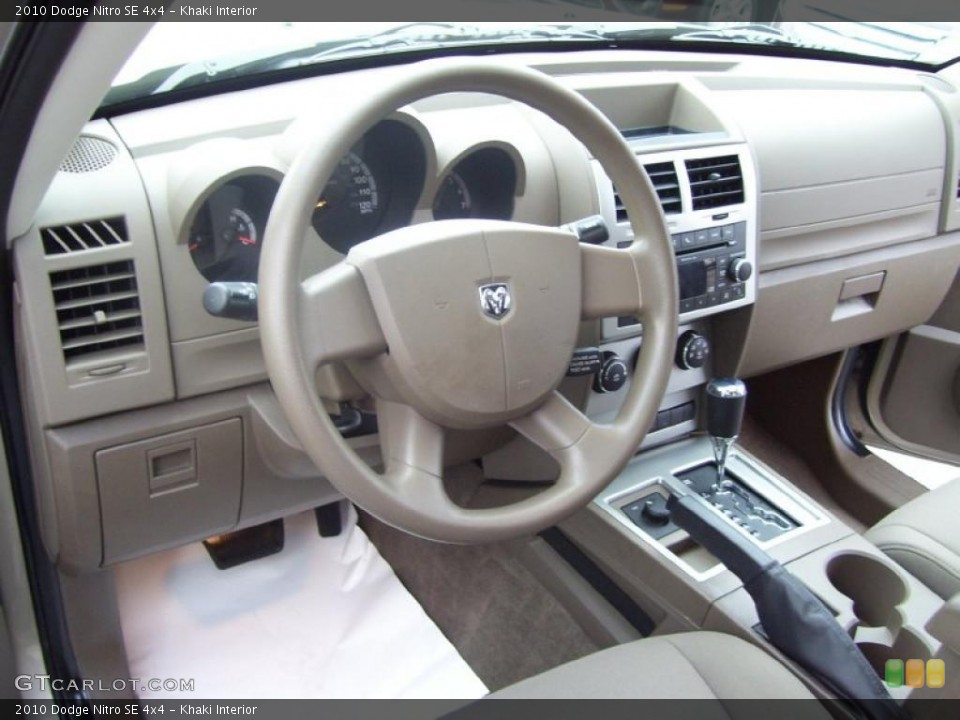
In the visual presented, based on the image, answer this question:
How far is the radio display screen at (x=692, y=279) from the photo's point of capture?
154 centimetres

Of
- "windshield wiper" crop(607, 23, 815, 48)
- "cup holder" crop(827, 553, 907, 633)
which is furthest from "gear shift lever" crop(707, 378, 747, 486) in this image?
"windshield wiper" crop(607, 23, 815, 48)

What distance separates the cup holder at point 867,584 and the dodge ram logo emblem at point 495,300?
756 millimetres

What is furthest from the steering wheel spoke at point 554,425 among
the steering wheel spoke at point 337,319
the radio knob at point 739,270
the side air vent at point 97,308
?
the radio knob at point 739,270

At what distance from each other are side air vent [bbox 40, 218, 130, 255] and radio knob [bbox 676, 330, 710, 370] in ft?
3.17

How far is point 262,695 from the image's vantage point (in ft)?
5.27

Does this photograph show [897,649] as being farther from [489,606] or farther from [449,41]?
[449,41]

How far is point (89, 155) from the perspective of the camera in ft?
3.72

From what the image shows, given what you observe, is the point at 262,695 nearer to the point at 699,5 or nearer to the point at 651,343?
the point at 651,343

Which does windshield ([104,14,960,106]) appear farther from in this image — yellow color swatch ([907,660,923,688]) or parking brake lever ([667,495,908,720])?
yellow color swatch ([907,660,923,688])

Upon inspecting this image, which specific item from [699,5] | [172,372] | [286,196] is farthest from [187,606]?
[699,5]

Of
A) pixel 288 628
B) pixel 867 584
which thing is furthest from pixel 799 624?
pixel 288 628

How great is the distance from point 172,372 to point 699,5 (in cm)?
148

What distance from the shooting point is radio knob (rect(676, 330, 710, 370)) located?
1606 millimetres

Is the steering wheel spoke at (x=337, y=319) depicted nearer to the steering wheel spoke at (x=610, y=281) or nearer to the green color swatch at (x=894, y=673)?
the steering wheel spoke at (x=610, y=281)
